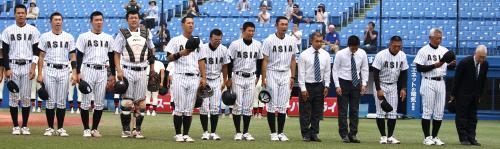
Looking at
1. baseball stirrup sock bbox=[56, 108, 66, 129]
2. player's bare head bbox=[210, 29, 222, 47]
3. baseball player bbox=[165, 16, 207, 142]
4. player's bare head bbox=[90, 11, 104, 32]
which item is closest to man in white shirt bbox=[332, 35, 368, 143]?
player's bare head bbox=[210, 29, 222, 47]

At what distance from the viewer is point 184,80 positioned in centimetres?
1429

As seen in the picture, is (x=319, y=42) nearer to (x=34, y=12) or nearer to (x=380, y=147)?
(x=380, y=147)

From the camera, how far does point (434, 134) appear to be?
15094 millimetres

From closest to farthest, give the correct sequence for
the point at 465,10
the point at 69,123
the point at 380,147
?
the point at 380,147 < the point at 69,123 < the point at 465,10

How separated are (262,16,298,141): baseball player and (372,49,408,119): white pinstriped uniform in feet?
4.39

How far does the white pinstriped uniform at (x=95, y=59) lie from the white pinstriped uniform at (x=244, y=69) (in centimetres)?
193

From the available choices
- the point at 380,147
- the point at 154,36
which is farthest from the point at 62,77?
the point at 154,36

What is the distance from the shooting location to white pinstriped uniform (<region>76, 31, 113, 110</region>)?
1495cm

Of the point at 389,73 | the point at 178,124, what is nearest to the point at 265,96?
the point at 178,124

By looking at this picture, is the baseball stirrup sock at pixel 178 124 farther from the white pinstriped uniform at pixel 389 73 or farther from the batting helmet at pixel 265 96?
the white pinstriped uniform at pixel 389 73

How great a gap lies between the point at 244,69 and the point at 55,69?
2.89 meters

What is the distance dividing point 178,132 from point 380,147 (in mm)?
2931

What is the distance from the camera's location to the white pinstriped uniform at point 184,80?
14297mm

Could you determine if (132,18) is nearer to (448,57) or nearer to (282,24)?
(282,24)
